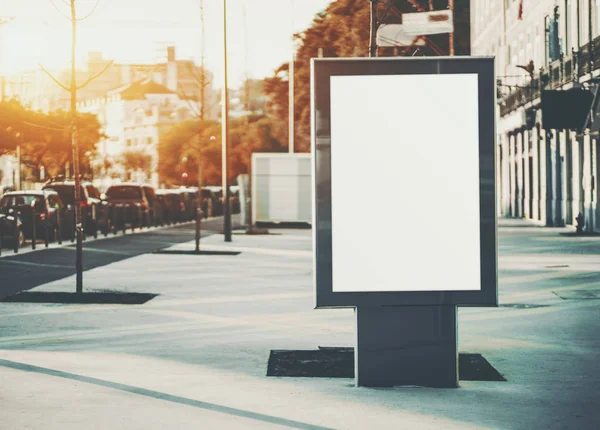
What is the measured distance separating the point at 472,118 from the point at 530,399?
1903mm

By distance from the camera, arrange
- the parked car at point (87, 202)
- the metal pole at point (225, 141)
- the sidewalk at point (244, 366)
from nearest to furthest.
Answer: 1. the sidewalk at point (244, 366)
2. the metal pole at point (225, 141)
3. the parked car at point (87, 202)

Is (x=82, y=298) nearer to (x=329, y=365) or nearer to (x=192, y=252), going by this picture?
(x=329, y=365)

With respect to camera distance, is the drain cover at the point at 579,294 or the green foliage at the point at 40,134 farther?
the green foliage at the point at 40,134

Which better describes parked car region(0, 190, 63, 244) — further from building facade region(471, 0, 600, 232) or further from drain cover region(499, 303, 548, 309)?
drain cover region(499, 303, 548, 309)

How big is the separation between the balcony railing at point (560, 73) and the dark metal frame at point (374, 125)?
24540mm

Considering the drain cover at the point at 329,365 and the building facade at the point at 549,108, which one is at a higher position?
the building facade at the point at 549,108

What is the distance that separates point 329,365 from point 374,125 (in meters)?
2.18

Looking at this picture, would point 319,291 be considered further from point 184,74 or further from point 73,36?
point 184,74

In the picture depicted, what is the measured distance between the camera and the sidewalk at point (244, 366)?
7.40m

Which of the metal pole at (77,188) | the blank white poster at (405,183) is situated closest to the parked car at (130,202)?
the metal pole at (77,188)

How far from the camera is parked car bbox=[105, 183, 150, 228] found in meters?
44.5

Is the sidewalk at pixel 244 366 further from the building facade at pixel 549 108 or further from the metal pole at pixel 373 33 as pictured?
the building facade at pixel 549 108

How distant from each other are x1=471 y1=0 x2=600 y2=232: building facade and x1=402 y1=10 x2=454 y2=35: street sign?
16.6 metres

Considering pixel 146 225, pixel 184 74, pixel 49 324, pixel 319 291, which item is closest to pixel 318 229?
pixel 319 291
